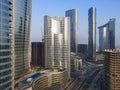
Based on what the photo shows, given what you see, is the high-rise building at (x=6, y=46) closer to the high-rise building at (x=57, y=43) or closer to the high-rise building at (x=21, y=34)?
the high-rise building at (x=21, y=34)

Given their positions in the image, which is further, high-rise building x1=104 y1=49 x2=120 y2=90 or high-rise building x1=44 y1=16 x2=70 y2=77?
high-rise building x1=44 y1=16 x2=70 y2=77

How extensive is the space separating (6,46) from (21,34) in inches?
3093

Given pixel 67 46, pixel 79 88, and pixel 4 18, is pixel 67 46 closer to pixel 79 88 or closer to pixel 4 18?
pixel 79 88

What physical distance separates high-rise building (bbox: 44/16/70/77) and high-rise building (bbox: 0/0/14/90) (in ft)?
318

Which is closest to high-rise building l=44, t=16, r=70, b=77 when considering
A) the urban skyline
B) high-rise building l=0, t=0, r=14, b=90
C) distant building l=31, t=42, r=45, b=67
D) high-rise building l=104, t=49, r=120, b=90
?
the urban skyline

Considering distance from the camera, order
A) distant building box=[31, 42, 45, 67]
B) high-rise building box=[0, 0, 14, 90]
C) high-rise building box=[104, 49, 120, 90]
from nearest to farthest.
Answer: high-rise building box=[0, 0, 14, 90] < high-rise building box=[104, 49, 120, 90] < distant building box=[31, 42, 45, 67]

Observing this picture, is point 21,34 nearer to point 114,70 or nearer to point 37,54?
point 114,70

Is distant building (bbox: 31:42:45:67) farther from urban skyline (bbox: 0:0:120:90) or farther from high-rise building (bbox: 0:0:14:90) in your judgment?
high-rise building (bbox: 0:0:14:90)

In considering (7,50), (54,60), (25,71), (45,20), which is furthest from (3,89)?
(45,20)

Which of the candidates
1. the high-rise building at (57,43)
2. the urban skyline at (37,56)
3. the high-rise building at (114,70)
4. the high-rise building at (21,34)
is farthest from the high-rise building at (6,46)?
the high-rise building at (57,43)

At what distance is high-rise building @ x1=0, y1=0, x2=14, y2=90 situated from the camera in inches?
1781

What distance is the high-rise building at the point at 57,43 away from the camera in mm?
146375

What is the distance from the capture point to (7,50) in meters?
47.7

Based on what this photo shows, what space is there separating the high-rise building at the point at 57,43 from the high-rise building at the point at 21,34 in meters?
19.8
